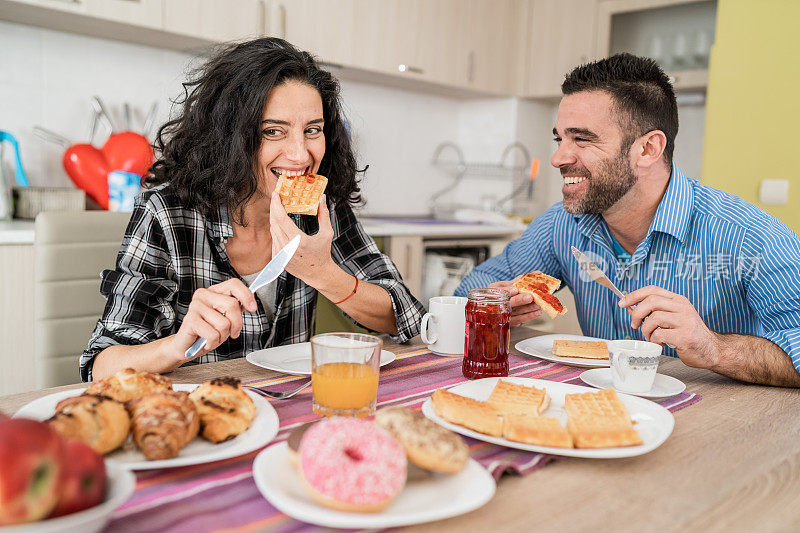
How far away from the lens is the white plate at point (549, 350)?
1197 millimetres

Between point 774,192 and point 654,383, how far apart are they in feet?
7.11

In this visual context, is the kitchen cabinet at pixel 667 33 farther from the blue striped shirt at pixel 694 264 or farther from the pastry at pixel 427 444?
the pastry at pixel 427 444

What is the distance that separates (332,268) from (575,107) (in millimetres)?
768

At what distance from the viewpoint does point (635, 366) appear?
1.01 m

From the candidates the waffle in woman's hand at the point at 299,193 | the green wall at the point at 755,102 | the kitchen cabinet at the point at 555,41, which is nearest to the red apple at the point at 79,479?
the waffle in woman's hand at the point at 299,193

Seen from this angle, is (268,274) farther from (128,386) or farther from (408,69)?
(408,69)

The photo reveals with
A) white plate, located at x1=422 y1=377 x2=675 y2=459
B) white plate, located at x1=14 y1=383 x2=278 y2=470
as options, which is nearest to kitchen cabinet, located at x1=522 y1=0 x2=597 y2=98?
white plate, located at x1=422 y1=377 x2=675 y2=459

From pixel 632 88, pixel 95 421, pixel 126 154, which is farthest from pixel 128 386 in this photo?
pixel 126 154

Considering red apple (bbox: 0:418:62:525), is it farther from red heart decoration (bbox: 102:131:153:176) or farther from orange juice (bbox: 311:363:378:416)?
red heart decoration (bbox: 102:131:153:176)

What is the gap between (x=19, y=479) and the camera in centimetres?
46

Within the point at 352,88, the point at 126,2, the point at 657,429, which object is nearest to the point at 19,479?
the point at 657,429

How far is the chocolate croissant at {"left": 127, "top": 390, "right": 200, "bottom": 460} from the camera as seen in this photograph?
661 mm

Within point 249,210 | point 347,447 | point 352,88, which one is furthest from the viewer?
point 352,88

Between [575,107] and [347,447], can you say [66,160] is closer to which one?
[575,107]
